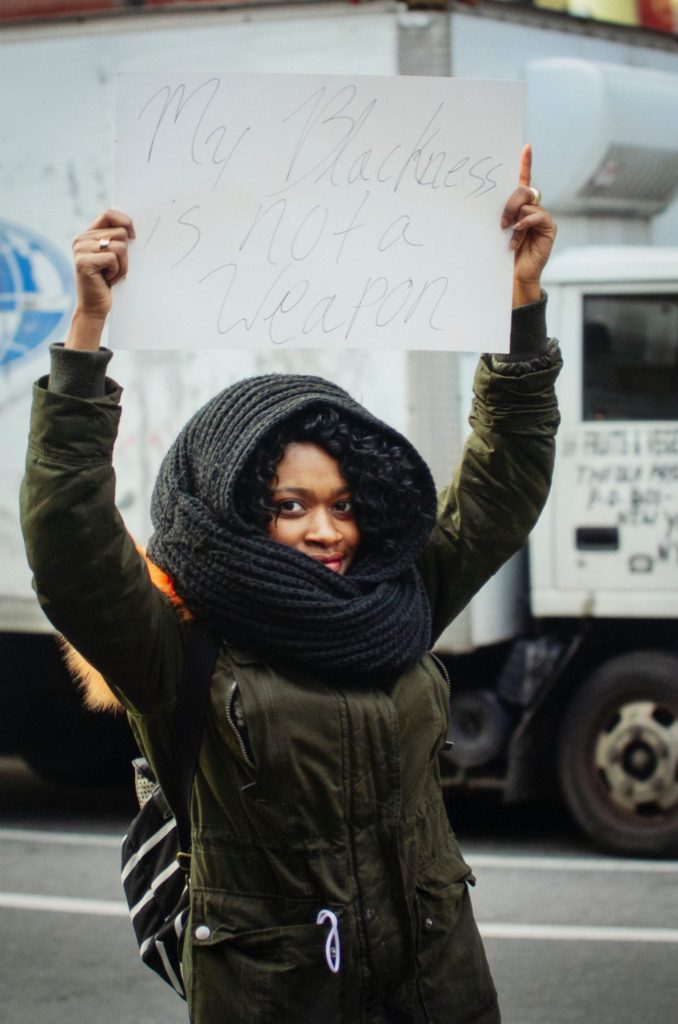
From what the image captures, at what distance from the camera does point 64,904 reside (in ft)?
17.5

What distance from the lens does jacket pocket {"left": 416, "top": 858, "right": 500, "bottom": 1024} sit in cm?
200

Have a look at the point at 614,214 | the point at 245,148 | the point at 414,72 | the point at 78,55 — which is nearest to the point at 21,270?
the point at 78,55

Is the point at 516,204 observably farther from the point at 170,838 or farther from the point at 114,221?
the point at 170,838

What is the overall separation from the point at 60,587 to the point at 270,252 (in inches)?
24.4

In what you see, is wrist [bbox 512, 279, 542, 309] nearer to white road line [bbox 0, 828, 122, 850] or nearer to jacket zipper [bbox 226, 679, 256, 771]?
jacket zipper [bbox 226, 679, 256, 771]

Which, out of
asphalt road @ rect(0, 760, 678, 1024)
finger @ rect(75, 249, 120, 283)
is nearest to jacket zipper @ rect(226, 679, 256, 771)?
finger @ rect(75, 249, 120, 283)

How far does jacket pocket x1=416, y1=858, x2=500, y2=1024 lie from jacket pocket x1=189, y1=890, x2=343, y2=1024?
15 cm

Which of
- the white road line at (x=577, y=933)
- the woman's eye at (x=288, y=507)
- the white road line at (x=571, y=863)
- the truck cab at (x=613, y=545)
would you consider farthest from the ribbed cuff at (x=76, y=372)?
the white road line at (x=571, y=863)

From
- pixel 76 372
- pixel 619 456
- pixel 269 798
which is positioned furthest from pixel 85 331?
pixel 619 456

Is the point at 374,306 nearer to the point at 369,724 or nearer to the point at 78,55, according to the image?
the point at 369,724

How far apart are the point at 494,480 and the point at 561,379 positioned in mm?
3678

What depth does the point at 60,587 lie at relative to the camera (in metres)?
1.83

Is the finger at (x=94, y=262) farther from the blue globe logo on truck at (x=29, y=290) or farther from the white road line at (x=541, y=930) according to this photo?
the blue globe logo on truck at (x=29, y=290)

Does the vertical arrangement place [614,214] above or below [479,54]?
below
